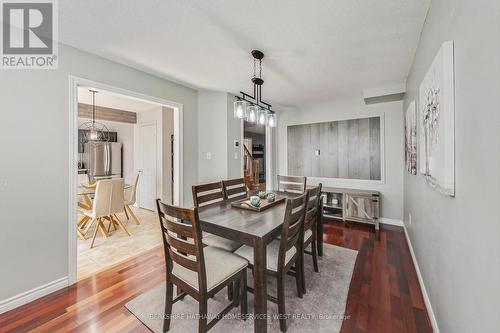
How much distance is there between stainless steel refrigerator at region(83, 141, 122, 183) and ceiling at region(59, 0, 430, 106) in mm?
3852

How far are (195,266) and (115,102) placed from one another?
4.44 metres

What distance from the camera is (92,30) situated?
193cm

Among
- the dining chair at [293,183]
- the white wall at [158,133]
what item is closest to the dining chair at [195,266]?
the dining chair at [293,183]

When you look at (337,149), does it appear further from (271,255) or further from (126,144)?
(126,144)

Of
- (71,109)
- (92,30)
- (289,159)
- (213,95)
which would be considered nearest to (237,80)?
(213,95)

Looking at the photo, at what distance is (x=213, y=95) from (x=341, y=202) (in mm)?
3182

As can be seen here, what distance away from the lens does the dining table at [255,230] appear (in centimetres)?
146

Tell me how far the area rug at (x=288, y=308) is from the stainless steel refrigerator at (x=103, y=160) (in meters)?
4.75

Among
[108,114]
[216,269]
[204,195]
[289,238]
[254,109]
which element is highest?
[108,114]

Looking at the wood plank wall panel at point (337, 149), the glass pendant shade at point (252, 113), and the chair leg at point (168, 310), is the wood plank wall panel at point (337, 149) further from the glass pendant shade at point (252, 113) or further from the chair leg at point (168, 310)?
the chair leg at point (168, 310)

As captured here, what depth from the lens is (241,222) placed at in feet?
5.68

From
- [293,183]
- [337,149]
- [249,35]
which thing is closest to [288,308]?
[293,183]

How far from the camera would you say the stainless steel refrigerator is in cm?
558

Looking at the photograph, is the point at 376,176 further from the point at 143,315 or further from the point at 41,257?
the point at 41,257
